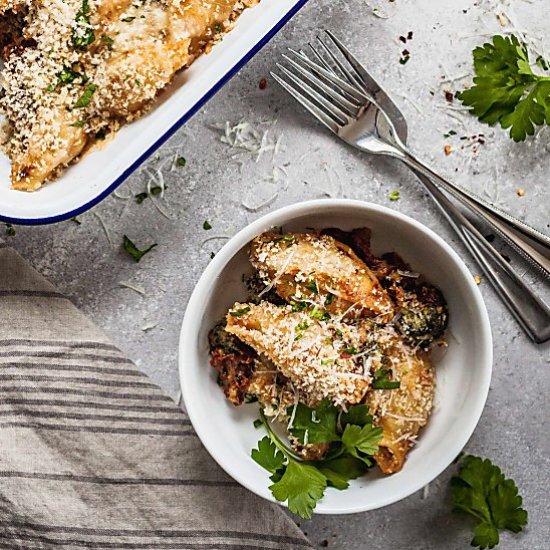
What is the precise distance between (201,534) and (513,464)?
762mm

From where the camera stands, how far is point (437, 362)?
1.76 m

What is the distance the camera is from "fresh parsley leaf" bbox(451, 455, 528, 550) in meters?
1.80

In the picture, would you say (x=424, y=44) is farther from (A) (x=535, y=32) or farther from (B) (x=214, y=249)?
(B) (x=214, y=249)

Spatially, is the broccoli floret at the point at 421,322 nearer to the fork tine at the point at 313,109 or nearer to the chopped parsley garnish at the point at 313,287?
the chopped parsley garnish at the point at 313,287

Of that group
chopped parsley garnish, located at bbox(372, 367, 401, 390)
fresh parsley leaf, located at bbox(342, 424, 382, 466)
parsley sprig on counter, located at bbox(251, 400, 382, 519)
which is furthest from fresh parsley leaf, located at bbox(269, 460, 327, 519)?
chopped parsley garnish, located at bbox(372, 367, 401, 390)

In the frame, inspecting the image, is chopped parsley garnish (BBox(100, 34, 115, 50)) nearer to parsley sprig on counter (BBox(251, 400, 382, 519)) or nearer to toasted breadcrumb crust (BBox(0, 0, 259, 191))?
toasted breadcrumb crust (BBox(0, 0, 259, 191))

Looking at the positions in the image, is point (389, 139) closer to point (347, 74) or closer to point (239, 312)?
point (347, 74)

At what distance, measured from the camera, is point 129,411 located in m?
→ 1.85

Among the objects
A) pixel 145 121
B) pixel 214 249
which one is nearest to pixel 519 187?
pixel 214 249

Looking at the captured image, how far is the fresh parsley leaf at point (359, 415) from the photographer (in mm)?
1600

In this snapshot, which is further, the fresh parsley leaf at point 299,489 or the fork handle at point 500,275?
the fork handle at point 500,275

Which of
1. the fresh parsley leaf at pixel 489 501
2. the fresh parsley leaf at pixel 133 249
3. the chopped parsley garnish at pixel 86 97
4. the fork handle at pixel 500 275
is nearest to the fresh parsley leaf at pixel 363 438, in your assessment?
the fresh parsley leaf at pixel 489 501

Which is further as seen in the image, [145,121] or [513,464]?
[513,464]

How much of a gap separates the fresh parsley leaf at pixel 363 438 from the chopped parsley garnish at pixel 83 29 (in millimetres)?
970
